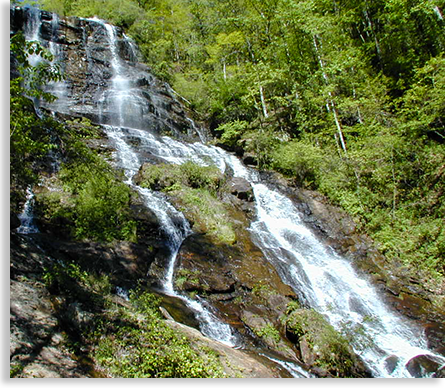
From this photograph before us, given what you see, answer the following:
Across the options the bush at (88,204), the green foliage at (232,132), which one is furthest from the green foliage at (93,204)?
the green foliage at (232,132)

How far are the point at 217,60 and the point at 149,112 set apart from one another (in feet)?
32.1

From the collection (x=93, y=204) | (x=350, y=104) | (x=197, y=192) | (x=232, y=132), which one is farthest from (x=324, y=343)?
(x=232, y=132)

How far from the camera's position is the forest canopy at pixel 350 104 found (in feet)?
44.2

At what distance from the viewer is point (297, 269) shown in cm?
1027

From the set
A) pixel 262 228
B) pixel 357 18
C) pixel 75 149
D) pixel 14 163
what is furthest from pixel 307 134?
pixel 14 163

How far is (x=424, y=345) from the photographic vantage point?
8.01 m

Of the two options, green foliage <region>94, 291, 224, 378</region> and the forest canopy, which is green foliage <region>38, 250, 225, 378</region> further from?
the forest canopy

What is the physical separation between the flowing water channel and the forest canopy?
2794 mm

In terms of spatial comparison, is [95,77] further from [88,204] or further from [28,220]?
[88,204]

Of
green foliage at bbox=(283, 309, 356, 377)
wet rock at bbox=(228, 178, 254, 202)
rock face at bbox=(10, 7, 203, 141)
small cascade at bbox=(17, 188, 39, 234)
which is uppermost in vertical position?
rock face at bbox=(10, 7, 203, 141)

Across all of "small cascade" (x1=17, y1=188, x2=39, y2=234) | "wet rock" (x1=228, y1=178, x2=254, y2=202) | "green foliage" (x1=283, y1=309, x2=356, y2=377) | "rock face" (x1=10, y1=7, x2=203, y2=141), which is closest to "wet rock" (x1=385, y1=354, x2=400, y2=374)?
"green foliage" (x1=283, y1=309, x2=356, y2=377)

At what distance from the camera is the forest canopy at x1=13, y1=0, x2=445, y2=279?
44.2 feet

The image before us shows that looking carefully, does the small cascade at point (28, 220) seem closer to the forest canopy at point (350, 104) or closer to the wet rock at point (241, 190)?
the wet rock at point (241, 190)

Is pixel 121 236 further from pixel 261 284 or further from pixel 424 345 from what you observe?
pixel 424 345
